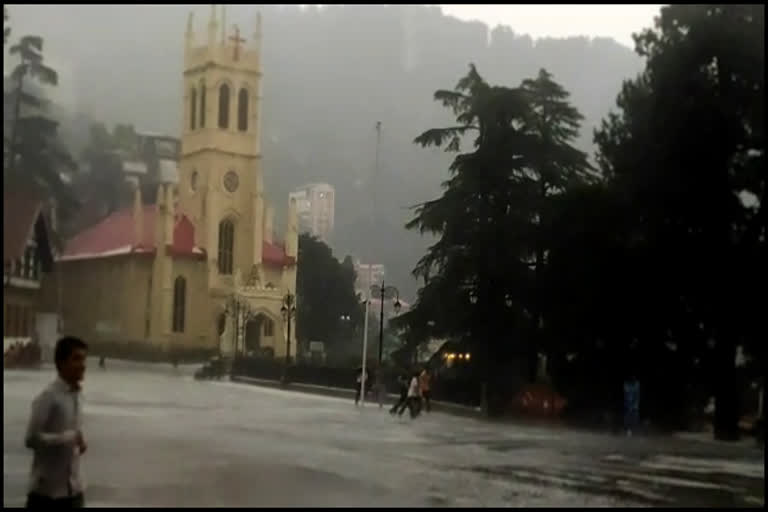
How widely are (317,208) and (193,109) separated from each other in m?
1.13

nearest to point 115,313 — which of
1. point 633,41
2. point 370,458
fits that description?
point 370,458

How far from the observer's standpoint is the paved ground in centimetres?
657

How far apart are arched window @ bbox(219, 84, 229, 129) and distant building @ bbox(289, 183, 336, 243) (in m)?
0.69

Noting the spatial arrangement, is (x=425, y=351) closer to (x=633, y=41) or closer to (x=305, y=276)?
(x=305, y=276)

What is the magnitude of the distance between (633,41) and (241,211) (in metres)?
3.41

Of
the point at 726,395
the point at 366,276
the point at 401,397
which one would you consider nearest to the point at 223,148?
the point at 366,276

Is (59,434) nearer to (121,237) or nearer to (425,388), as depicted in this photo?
(121,237)

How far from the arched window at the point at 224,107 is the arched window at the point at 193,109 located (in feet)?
0.57

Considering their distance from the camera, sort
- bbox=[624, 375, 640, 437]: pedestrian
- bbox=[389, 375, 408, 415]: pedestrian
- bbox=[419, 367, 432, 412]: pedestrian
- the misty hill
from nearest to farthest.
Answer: the misty hill → bbox=[389, 375, 408, 415]: pedestrian → bbox=[419, 367, 432, 412]: pedestrian → bbox=[624, 375, 640, 437]: pedestrian

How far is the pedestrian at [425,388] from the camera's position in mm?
7695

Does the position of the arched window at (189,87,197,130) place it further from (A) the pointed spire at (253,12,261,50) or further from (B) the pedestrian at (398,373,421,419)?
(B) the pedestrian at (398,373,421,419)

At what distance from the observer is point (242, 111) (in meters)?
7.19

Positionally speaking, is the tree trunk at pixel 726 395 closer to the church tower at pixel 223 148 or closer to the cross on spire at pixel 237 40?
the church tower at pixel 223 148

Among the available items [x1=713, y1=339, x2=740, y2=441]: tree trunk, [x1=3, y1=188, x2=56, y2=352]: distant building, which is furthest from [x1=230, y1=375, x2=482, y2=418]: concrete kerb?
[x1=713, y1=339, x2=740, y2=441]: tree trunk
